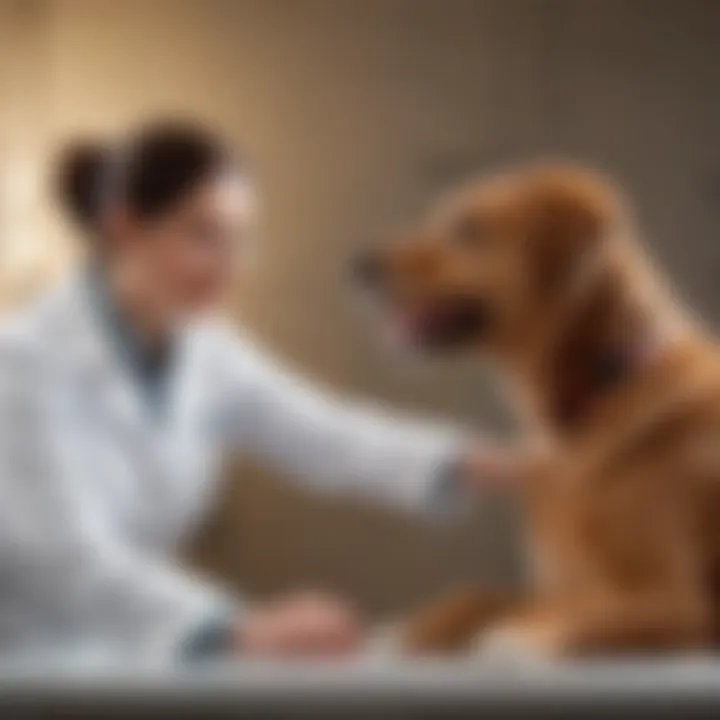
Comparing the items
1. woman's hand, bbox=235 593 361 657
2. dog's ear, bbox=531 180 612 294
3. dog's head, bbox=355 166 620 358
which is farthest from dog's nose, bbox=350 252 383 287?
woman's hand, bbox=235 593 361 657

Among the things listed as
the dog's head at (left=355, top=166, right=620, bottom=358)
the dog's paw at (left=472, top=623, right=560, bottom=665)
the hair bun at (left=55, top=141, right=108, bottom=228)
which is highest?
the hair bun at (left=55, top=141, right=108, bottom=228)

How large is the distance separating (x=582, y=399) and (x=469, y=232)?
0.16 m

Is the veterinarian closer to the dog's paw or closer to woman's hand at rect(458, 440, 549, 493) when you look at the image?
woman's hand at rect(458, 440, 549, 493)

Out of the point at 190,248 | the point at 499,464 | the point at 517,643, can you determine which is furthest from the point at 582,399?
the point at 190,248

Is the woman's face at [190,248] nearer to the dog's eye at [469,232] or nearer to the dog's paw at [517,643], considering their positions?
the dog's eye at [469,232]

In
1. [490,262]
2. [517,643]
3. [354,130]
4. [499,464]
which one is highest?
[354,130]

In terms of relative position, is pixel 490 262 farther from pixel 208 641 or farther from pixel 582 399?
pixel 208 641

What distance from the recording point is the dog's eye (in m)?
1.08

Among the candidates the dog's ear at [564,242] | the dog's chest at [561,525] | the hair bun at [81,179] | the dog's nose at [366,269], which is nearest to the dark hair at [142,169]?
the hair bun at [81,179]

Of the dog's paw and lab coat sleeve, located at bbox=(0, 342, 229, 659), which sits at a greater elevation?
lab coat sleeve, located at bbox=(0, 342, 229, 659)

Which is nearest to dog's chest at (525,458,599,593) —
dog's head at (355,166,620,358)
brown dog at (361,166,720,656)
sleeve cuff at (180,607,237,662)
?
brown dog at (361,166,720,656)

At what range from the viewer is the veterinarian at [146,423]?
107cm

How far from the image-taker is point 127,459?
43.5 inches

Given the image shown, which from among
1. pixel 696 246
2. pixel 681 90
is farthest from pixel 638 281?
pixel 681 90
